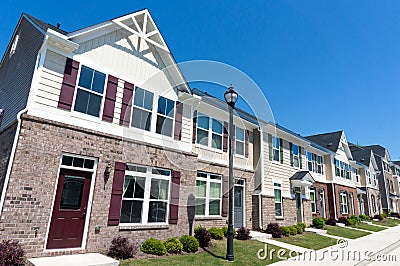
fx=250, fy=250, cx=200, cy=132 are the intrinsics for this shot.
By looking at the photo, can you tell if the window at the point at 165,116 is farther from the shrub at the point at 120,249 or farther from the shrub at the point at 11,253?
the shrub at the point at 11,253

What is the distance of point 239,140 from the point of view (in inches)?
569

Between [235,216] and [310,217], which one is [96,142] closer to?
[235,216]

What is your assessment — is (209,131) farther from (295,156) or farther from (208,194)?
(295,156)

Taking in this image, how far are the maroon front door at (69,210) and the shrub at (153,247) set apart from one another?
6.57ft

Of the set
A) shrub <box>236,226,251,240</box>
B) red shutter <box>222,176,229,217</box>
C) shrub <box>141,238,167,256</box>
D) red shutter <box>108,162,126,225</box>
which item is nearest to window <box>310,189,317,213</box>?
shrub <box>236,226,251,240</box>

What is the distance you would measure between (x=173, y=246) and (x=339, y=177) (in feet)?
68.9

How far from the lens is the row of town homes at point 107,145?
6.78 meters

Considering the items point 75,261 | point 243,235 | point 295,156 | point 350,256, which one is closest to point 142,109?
point 75,261

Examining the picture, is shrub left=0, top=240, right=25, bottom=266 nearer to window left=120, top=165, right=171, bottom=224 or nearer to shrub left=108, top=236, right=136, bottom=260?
shrub left=108, top=236, right=136, bottom=260

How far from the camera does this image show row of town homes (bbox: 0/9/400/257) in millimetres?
6777

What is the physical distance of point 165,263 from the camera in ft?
23.6

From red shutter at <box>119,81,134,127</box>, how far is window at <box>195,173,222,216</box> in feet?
14.7

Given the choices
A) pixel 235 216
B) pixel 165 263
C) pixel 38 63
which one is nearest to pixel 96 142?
pixel 38 63

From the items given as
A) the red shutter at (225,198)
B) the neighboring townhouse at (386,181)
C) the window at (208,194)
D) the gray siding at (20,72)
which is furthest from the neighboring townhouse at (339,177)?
the gray siding at (20,72)
